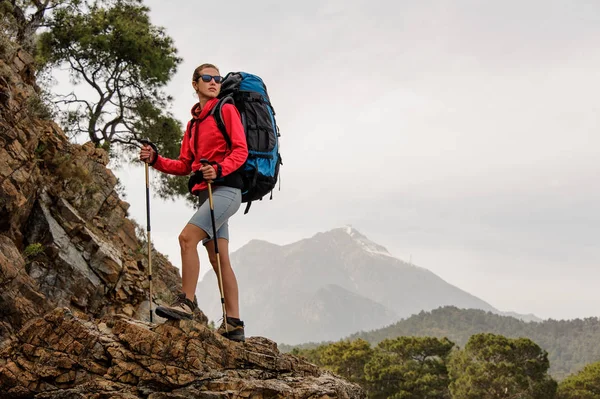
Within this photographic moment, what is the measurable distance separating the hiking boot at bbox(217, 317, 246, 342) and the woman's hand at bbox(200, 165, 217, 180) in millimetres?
1617

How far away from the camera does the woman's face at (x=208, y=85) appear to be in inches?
264

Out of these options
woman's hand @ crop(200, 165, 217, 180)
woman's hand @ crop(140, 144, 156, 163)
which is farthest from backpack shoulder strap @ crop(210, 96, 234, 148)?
woman's hand @ crop(140, 144, 156, 163)

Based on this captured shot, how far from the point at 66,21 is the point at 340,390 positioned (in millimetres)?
20563

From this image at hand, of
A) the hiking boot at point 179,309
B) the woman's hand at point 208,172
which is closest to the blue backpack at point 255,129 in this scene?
Result: the woman's hand at point 208,172

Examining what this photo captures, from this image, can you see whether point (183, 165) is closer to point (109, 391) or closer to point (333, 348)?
point (109, 391)

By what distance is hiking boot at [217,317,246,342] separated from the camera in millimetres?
6398

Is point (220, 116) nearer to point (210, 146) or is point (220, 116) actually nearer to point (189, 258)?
point (210, 146)

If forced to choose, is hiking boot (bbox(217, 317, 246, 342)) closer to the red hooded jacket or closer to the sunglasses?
the red hooded jacket

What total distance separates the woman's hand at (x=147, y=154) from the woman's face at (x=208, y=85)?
89 centimetres

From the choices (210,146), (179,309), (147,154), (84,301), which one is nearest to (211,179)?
(210,146)

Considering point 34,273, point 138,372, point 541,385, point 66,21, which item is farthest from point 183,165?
point 541,385

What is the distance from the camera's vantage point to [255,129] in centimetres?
661

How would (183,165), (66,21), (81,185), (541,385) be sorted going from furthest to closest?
1. (541,385)
2. (66,21)
3. (81,185)
4. (183,165)

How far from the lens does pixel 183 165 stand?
7078mm
